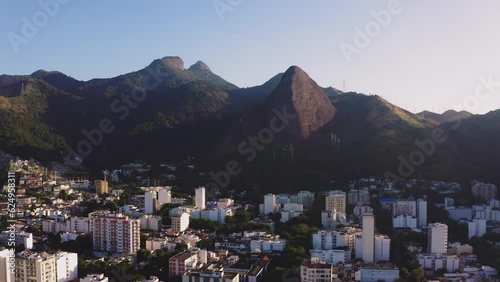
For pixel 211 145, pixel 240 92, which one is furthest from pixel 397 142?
pixel 240 92

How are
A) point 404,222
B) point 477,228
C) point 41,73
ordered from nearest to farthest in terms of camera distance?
point 477,228 < point 404,222 < point 41,73

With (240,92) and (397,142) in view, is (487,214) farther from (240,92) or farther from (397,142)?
(240,92)

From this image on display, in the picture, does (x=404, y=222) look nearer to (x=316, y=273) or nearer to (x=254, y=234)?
(x=254, y=234)

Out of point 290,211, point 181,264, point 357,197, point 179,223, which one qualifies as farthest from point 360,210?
point 181,264

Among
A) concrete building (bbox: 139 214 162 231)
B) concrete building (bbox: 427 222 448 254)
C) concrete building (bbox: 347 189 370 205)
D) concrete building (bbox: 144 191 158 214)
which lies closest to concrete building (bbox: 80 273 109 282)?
concrete building (bbox: 139 214 162 231)

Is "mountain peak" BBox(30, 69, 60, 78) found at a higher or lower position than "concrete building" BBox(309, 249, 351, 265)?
higher

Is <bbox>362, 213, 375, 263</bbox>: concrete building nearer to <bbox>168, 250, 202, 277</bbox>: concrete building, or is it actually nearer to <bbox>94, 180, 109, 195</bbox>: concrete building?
<bbox>168, 250, 202, 277</bbox>: concrete building
